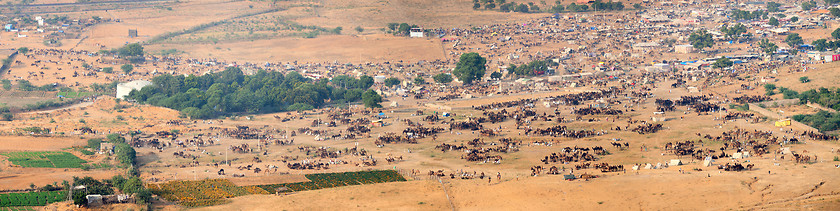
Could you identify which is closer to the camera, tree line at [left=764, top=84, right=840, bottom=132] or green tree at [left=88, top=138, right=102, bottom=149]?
tree line at [left=764, top=84, right=840, bottom=132]

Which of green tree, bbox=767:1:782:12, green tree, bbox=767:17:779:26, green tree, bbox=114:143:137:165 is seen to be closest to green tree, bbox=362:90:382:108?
green tree, bbox=114:143:137:165

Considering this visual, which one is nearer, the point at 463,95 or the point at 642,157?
the point at 642,157

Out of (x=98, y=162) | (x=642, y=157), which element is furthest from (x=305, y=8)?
(x=642, y=157)

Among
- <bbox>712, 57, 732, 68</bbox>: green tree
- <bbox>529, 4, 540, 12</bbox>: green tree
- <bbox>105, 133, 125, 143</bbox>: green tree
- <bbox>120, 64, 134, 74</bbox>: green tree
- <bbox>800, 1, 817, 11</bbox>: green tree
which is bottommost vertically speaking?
<bbox>105, 133, 125, 143</bbox>: green tree

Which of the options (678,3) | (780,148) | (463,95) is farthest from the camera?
(678,3)

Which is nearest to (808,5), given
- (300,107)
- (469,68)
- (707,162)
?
(469,68)

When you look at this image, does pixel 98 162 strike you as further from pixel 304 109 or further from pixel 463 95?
pixel 463 95

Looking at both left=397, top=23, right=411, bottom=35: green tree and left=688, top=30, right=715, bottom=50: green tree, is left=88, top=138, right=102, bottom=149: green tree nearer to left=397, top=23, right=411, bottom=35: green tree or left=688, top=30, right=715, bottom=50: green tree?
left=397, top=23, right=411, bottom=35: green tree
